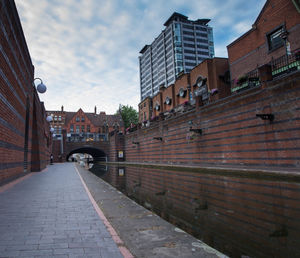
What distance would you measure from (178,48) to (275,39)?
74205mm

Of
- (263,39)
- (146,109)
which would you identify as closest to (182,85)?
(263,39)

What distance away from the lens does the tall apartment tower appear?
90.0 m

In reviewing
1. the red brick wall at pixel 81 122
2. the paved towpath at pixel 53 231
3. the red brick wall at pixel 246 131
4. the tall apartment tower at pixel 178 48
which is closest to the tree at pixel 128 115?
the red brick wall at pixel 81 122

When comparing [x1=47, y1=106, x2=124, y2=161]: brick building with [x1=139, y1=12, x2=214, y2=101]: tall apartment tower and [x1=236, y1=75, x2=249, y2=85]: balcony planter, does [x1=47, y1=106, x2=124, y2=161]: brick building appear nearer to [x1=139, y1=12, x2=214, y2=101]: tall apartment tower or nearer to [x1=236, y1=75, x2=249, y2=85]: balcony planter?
[x1=139, y1=12, x2=214, y2=101]: tall apartment tower

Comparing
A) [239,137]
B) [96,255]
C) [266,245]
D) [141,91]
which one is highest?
[141,91]

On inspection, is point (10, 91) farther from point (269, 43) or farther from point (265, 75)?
point (269, 43)

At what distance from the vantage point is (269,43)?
796 inches

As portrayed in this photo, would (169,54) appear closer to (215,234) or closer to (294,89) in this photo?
(294,89)

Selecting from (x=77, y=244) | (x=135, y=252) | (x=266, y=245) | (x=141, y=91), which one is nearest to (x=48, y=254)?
(x=77, y=244)

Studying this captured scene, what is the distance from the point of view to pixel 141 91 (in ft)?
392

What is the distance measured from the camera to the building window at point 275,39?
19086mm

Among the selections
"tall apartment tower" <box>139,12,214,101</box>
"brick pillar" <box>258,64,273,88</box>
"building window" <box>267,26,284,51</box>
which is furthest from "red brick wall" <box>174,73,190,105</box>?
"tall apartment tower" <box>139,12,214,101</box>

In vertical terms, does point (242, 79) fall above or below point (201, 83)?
below

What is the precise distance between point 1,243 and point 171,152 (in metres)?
22.9
